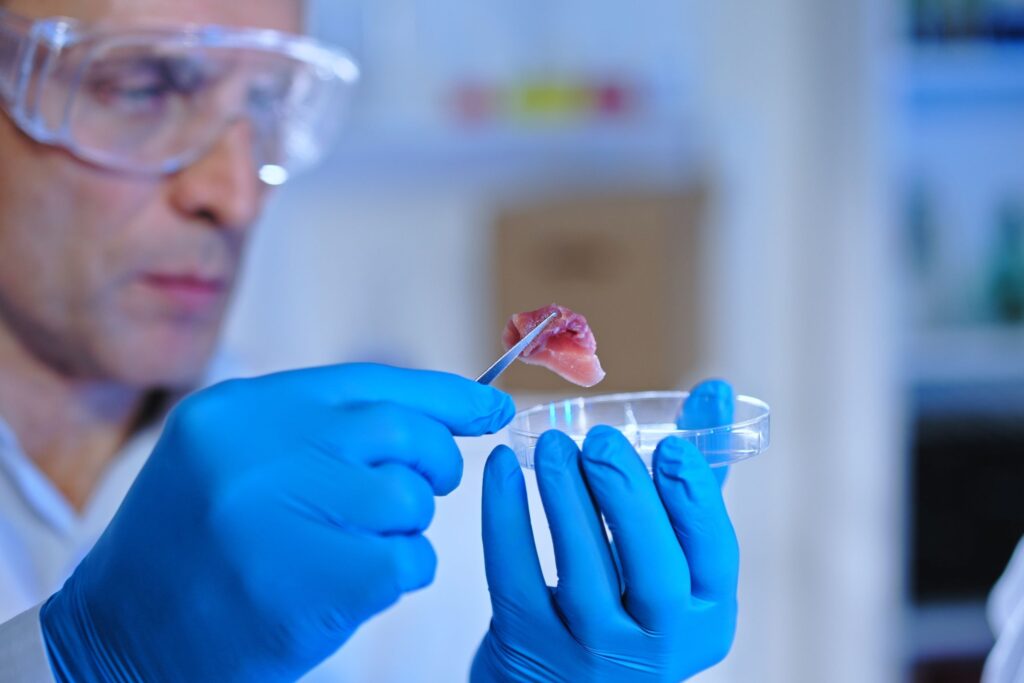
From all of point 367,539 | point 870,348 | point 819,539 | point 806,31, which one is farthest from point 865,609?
point 367,539

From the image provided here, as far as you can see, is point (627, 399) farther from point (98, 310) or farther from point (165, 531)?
point (98, 310)

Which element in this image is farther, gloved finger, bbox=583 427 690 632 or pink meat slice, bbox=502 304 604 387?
pink meat slice, bbox=502 304 604 387

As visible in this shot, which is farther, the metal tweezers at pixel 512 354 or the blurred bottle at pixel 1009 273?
the blurred bottle at pixel 1009 273

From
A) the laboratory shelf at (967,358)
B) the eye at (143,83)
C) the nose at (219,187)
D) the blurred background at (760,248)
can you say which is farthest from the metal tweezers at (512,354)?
the laboratory shelf at (967,358)

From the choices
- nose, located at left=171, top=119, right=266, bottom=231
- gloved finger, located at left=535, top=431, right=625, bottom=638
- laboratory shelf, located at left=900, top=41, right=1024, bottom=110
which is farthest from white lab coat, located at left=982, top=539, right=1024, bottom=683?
laboratory shelf, located at left=900, top=41, right=1024, bottom=110

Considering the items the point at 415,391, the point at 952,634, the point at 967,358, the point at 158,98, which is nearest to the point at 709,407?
the point at 415,391

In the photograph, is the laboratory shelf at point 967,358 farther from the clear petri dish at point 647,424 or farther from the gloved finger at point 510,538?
the gloved finger at point 510,538

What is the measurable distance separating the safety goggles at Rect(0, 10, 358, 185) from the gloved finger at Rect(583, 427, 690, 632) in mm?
686

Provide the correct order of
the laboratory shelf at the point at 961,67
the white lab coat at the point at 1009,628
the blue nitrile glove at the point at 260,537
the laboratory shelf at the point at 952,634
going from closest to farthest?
the blue nitrile glove at the point at 260,537
the white lab coat at the point at 1009,628
the laboratory shelf at the point at 961,67
the laboratory shelf at the point at 952,634

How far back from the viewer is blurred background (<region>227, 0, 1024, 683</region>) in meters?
2.20

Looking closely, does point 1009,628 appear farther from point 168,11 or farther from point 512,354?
point 168,11

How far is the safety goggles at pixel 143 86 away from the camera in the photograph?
3.63 ft

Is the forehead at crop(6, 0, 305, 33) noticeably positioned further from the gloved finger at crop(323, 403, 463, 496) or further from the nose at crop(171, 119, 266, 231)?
the gloved finger at crop(323, 403, 463, 496)

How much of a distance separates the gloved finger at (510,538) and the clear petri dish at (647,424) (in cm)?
4
